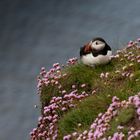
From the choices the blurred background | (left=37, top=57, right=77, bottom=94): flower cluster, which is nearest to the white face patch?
(left=37, top=57, right=77, bottom=94): flower cluster

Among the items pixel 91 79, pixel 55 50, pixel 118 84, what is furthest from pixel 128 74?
pixel 55 50

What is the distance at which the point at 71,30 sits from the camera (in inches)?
692

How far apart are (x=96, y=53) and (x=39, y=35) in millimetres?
7689

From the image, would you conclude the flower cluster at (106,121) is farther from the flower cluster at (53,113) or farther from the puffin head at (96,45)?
the puffin head at (96,45)

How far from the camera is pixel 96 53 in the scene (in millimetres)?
10250

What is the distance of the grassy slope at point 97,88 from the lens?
8.91 meters

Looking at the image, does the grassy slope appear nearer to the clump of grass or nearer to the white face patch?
the clump of grass

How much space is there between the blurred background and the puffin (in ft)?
12.3

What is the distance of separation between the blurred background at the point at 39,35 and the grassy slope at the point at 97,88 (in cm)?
339

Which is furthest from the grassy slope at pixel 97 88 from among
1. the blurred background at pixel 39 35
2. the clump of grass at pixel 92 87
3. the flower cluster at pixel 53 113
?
the blurred background at pixel 39 35

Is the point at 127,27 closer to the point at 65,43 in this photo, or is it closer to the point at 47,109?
the point at 65,43

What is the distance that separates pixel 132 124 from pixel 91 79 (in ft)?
9.32

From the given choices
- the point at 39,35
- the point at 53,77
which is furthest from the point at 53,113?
the point at 39,35

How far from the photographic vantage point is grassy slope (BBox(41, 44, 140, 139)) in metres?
8.91
